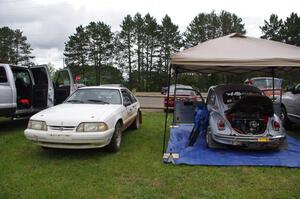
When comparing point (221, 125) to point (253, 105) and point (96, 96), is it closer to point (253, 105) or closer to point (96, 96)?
point (253, 105)

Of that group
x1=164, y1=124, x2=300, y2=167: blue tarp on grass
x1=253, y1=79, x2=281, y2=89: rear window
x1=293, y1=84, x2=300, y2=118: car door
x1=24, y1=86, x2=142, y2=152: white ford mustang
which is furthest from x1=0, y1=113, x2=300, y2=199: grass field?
x1=253, y1=79, x2=281, y2=89: rear window

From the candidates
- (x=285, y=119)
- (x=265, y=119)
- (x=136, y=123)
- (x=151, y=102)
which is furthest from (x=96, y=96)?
(x=151, y=102)

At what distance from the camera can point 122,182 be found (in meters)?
4.90

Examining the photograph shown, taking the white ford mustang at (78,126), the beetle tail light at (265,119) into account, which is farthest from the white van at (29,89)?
the beetle tail light at (265,119)

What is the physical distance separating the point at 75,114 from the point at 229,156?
3276mm

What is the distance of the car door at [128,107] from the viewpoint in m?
7.82

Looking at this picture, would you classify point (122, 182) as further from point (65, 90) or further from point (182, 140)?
point (65, 90)

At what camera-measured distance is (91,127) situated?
19.1ft

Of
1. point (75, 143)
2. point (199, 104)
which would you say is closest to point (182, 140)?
point (199, 104)

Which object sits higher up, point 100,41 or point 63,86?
point 100,41

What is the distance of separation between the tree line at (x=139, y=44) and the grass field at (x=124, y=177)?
142 ft

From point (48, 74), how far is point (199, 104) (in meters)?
4.83

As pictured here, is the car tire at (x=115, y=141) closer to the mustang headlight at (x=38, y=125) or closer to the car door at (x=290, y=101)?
the mustang headlight at (x=38, y=125)

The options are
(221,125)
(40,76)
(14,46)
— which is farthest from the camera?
(14,46)
